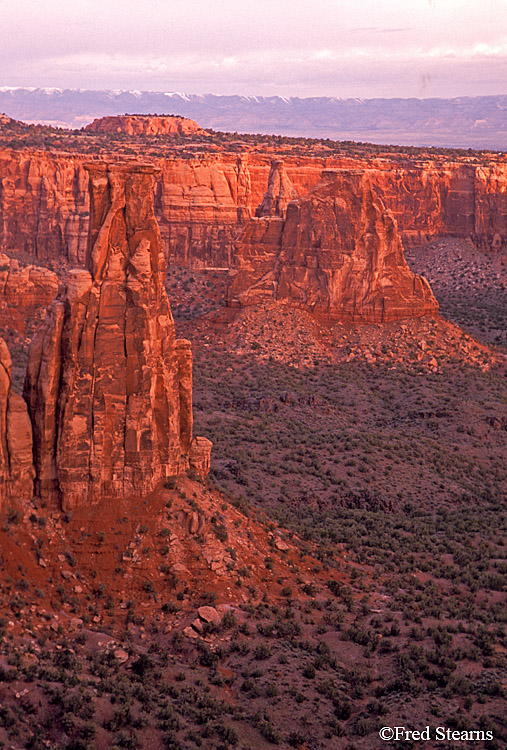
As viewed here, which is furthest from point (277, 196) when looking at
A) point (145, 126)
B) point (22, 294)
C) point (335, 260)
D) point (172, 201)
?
point (145, 126)

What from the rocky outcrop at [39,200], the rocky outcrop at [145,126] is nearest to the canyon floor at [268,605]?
the rocky outcrop at [39,200]

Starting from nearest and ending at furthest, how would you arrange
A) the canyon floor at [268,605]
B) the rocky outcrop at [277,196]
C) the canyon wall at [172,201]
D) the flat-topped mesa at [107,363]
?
the canyon floor at [268,605] < the flat-topped mesa at [107,363] < the rocky outcrop at [277,196] < the canyon wall at [172,201]

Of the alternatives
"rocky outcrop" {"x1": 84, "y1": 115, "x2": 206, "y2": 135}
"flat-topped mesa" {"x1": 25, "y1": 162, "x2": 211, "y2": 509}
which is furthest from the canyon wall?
"flat-topped mesa" {"x1": 25, "y1": 162, "x2": 211, "y2": 509}

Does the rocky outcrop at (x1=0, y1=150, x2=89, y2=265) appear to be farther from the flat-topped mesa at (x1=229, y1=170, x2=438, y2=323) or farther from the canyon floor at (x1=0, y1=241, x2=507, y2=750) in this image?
the canyon floor at (x1=0, y1=241, x2=507, y2=750)

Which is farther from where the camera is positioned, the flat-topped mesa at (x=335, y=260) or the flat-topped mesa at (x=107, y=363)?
the flat-topped mesa at (x=335, y=260)

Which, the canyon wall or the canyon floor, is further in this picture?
the canyon wall

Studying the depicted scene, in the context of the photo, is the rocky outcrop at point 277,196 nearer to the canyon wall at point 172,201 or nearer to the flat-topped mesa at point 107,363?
the canyon wall at point 172,201
